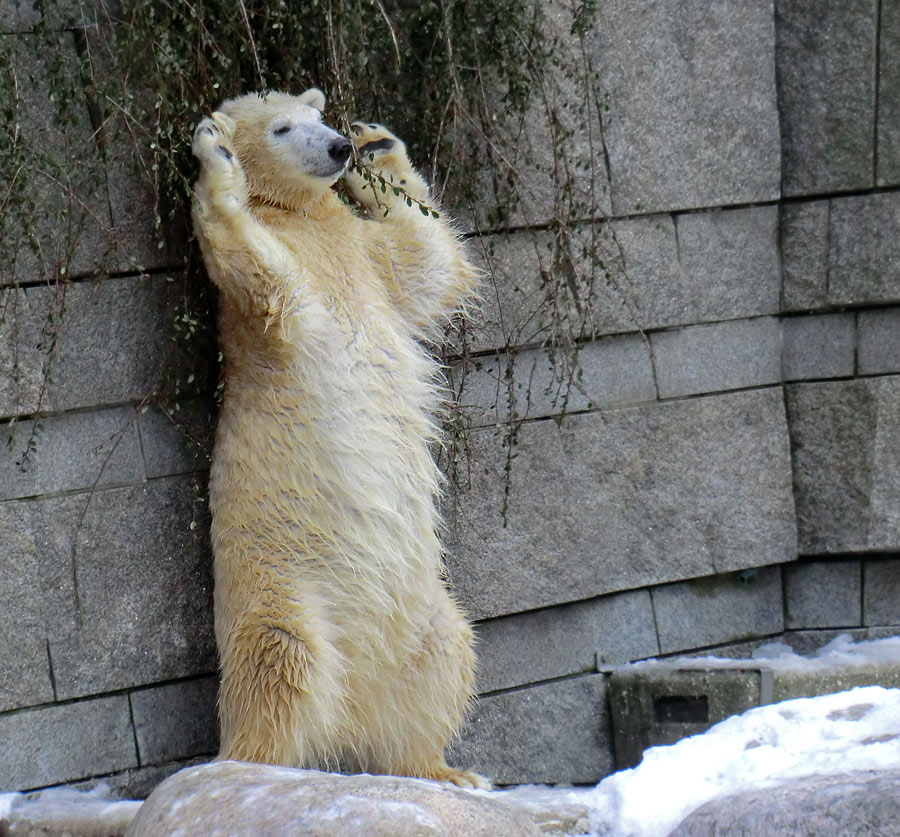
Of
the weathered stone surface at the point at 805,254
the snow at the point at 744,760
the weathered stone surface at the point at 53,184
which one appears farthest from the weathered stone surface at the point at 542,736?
the weathered stone surface at the point at 53,184

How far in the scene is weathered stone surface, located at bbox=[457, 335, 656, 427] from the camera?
3953mm

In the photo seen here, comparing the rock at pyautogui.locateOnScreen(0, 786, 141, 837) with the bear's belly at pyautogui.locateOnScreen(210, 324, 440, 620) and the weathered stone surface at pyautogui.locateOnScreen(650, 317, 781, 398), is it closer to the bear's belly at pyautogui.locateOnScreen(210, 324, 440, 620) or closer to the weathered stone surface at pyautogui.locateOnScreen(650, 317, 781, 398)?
the bear's belly at pyautogui.locateOnScreen(210, 324, 440, 620)

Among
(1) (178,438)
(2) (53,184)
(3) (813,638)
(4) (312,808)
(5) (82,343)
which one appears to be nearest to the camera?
(4) (312,808)

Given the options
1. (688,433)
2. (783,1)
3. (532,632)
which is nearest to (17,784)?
(532,632)

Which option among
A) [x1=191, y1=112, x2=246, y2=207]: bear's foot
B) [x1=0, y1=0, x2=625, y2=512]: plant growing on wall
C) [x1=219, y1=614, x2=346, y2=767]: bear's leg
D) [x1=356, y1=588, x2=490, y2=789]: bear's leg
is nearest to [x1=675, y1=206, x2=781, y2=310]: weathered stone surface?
[x1=0, y1=0, x2=625, y2=512]: plant growing on wall

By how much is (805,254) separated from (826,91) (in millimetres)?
586

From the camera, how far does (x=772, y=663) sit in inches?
165

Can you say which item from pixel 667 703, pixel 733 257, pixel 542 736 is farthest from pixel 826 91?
pixel 542 736

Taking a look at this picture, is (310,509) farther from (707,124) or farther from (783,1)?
(783,1)

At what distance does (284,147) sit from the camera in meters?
3.26

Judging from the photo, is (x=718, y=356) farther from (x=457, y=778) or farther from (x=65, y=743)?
(x=65, y=743)

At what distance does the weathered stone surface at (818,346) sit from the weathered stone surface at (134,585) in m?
2.24

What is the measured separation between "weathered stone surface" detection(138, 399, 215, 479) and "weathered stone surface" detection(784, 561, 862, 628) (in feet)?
7.47

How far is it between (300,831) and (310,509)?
1.02 metres
